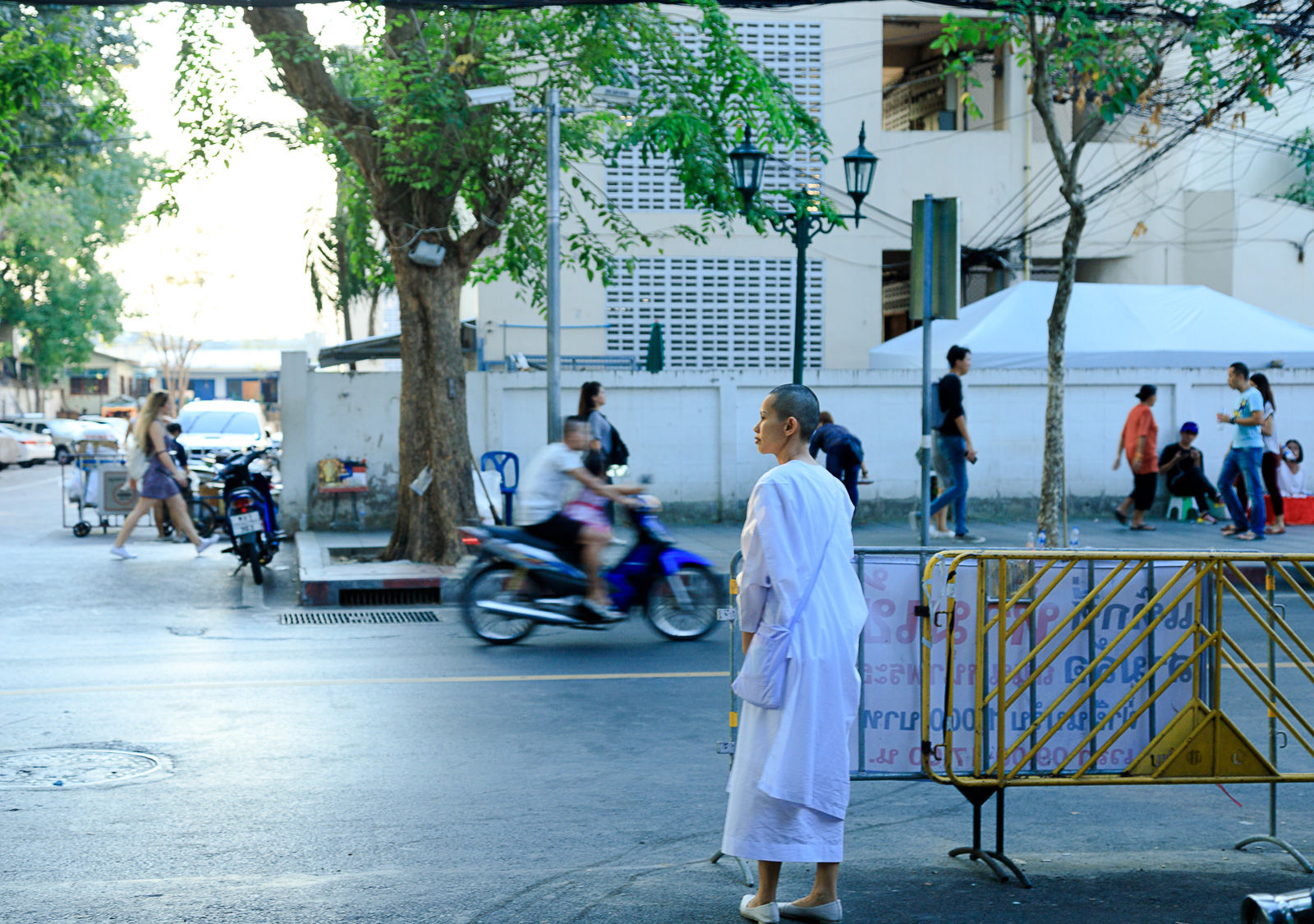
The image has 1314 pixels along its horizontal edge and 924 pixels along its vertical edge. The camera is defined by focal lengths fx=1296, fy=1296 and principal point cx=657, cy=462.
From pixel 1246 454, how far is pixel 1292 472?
9.71 feet

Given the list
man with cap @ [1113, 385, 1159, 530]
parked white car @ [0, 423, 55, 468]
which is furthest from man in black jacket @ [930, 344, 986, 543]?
parked white car @ [0, 423, 55, 468]

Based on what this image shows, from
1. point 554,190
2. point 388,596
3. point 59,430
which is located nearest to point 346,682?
point 388,596

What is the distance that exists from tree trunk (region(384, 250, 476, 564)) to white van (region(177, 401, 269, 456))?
11827 millimetres

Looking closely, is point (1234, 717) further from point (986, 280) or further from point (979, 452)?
point (986, 280)

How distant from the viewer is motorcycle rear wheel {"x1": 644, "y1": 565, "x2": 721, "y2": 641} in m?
9.69

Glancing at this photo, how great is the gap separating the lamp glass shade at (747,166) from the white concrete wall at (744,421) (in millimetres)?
4358

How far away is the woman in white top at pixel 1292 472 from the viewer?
54.9 feet

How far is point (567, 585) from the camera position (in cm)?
953

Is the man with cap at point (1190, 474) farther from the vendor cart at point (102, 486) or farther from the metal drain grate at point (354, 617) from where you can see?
the vendor cart at point (102, 486)

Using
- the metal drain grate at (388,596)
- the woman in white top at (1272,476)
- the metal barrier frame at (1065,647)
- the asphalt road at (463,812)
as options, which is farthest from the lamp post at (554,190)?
the metal barrier frame at (1065,647)

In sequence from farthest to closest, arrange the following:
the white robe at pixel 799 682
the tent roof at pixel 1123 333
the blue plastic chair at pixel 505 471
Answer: the tent roof at pixel 1123 333 < the blue plastic chair at pixel 505 471 < the white robe at pixel 799 682

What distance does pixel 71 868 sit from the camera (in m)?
4.78

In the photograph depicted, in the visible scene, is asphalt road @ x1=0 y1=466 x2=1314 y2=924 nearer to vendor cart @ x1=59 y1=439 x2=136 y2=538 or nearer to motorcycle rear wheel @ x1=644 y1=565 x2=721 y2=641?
motorcycle rear wheel @ x1=644 y1=565 x2=721 y2=641

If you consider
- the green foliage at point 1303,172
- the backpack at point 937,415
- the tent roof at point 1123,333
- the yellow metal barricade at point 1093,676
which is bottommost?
the yellow metal barricade at point 1093,676
